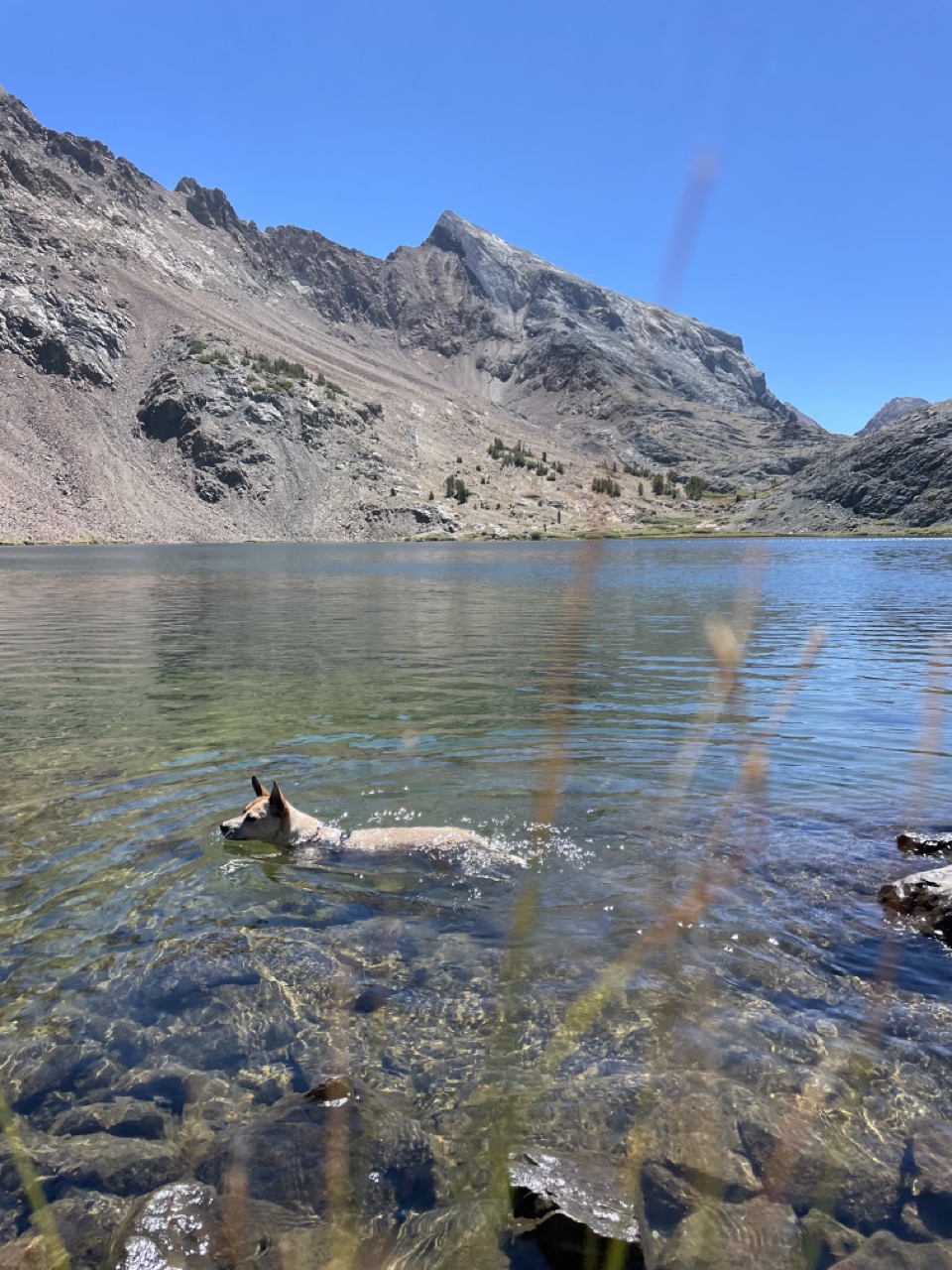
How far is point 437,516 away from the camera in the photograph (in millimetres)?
183875

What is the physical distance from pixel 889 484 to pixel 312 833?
199 m


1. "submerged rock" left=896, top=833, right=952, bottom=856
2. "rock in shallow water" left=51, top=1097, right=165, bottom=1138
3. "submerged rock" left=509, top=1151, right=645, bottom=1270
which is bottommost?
"rock in shallow water" left=51, top=1097, right=165, bottom=1138

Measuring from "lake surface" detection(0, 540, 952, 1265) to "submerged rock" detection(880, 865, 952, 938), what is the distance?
0.24m

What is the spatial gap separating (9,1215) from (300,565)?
88.1 m

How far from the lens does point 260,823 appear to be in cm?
1120

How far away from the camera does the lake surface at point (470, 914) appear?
242 inches

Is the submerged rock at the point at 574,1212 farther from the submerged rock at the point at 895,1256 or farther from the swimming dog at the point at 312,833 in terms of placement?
the swimming dog at the point at 312,833

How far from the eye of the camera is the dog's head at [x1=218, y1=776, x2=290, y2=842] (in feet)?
36.3

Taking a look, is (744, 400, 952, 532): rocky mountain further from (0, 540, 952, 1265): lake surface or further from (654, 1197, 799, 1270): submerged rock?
(654, 1197, 799, 1270): submerged rock

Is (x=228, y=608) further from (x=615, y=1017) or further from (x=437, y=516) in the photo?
(x=437, y=516)

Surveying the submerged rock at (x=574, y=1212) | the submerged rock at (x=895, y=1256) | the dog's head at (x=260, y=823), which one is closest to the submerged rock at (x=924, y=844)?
the submerged rock at (x=895, y=1256)

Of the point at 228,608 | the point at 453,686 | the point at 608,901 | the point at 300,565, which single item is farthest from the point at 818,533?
the point at 608,901

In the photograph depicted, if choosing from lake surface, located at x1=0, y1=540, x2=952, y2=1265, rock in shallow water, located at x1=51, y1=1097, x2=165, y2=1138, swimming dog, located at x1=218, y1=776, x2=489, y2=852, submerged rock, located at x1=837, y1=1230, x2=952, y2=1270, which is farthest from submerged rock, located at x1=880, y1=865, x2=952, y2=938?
rock in shallow water, located at x1=51, y1=1097, x2=165, y2=1138

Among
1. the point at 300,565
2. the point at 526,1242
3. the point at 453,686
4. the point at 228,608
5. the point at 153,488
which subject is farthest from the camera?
the point at 153,488
